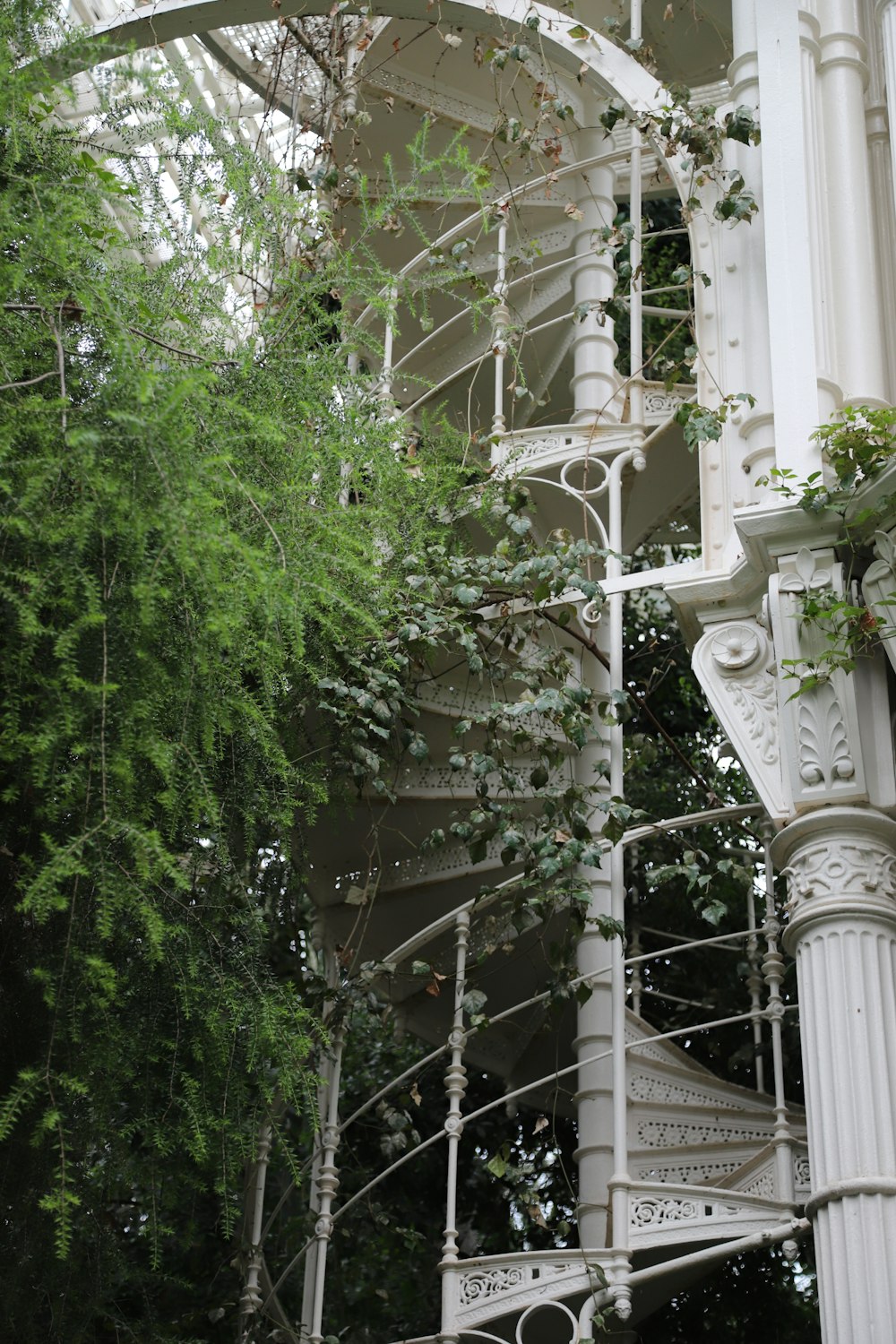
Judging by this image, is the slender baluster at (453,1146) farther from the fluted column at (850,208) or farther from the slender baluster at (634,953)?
the fluted column at (850,208)

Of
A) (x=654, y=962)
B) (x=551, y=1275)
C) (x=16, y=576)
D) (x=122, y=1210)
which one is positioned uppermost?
(x=654, y=962)

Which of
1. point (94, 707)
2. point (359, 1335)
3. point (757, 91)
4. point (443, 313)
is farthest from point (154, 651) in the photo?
point (443, 313)

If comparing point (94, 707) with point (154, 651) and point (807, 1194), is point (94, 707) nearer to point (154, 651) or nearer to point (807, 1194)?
point (154, 651)

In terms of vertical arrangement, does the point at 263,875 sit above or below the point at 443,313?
below

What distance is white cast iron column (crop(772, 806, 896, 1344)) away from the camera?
11.2 ft

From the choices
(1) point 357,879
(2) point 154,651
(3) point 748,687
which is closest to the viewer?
(2) point 154,651

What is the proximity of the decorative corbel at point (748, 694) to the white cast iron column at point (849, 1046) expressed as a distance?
154mm

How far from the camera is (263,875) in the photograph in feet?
15.3

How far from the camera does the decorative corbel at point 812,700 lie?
384 cm

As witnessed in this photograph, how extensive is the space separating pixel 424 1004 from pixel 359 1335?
1.23 m

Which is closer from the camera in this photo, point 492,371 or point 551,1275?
point 551,1275

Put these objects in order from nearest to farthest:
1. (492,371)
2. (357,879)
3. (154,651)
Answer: (154,651)
(357,879)
(492,371)

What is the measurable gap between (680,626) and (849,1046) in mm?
1376

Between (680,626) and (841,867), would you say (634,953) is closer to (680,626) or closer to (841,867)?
(680,626)
